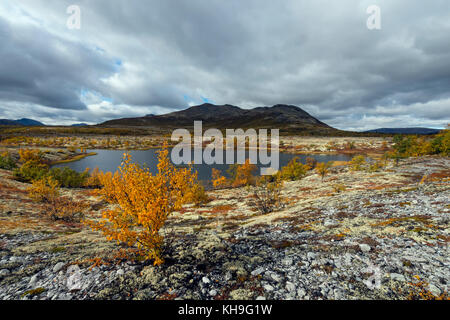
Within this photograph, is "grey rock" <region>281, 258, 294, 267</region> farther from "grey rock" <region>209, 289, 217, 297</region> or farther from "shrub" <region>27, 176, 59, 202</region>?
"shrub" <region>27, 176, 59, 202</region>

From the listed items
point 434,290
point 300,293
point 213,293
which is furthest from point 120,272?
point 434,290

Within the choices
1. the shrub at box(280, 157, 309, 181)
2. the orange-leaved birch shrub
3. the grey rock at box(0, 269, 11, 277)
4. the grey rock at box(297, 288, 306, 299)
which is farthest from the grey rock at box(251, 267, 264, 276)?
the shrub at box(280, 157, 309, 181)

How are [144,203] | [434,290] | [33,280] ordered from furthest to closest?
1. [144,203]
2. [33,280]
3. [434,290]

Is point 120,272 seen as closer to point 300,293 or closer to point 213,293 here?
point 213,293

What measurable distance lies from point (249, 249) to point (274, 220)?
5905 millimetres

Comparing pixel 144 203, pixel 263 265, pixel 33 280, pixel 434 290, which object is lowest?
pixel 33 280

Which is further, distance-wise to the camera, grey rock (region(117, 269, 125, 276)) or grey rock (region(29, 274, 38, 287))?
grey rock (region(117, 269, 125, 276))

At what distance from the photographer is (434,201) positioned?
12.1 m

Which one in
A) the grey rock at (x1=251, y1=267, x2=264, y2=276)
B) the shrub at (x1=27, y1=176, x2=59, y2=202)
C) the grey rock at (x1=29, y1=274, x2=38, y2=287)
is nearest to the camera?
the grey rock at (x1=29, y1=274, x2=38, y2=287)

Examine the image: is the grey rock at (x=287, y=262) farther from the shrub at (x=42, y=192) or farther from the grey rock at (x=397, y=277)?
the shrub at (x=42, y=192)

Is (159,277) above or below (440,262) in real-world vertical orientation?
below
